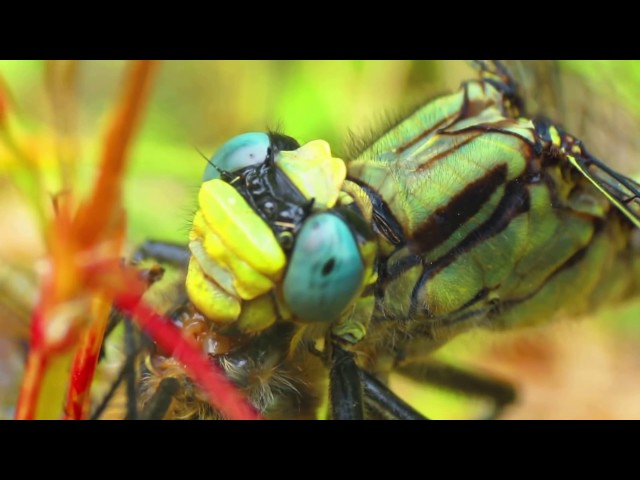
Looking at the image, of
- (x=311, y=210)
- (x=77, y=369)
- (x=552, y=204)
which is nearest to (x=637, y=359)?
(x=552, y=204)

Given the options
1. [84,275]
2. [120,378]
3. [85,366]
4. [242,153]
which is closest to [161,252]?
[120,378]

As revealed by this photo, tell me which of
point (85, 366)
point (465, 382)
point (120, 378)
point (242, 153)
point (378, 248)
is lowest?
point (465, 382)

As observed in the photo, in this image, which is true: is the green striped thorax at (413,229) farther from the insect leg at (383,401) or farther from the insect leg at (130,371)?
the insect leg at (130,371)

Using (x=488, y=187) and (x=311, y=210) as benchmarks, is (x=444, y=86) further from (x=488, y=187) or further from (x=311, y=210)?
(x=311, y=210)

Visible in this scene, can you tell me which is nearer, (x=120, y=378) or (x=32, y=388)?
(x=32, y=388)

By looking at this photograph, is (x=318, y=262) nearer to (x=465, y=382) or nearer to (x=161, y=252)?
(x=161, y=252)
